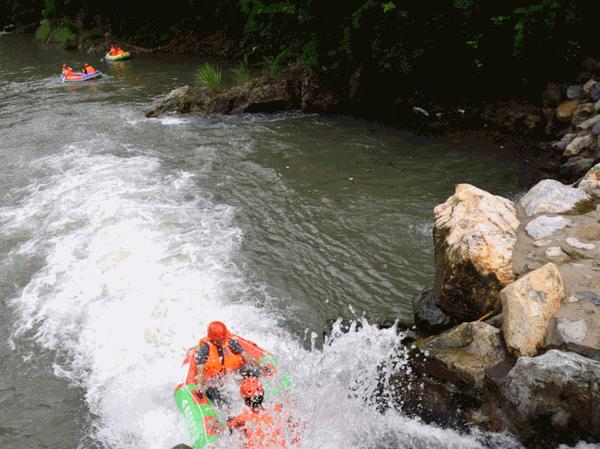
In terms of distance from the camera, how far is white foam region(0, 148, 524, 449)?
5.21 m

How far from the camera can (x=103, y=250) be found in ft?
28.3

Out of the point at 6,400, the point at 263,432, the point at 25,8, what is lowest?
the point at 6,400

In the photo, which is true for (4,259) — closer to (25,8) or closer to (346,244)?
(346,244)

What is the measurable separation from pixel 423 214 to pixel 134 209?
563cm

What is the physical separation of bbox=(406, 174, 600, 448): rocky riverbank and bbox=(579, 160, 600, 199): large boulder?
2cm

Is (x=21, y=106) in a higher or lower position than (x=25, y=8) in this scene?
lower

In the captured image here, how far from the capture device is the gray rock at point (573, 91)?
34.4ft

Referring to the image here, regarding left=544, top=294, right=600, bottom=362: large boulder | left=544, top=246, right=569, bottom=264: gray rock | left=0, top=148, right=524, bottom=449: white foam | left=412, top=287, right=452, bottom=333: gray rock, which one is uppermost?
left=544, top=246, right=569, bottom=264: gray rock

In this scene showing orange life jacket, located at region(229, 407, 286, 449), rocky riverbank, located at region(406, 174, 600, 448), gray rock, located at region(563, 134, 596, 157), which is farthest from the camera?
gray rock, located at region(563, 134, 596, 157)

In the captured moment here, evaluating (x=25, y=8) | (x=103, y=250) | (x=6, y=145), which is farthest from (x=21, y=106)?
(x=25, y=8)

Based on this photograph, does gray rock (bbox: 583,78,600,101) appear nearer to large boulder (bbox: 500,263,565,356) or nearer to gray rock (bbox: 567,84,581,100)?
gray rock (bbox: 567,84,581,100)

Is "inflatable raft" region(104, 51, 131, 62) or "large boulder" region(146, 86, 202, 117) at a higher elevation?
"inflatable raft" region(104, 51, 131, 62)

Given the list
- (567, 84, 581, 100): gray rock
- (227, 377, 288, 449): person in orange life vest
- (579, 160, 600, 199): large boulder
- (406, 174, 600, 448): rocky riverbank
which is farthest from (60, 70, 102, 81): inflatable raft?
(579, 160, 600, 199): large boulder

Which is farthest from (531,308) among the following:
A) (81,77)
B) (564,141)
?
(81,77)
